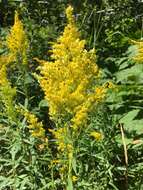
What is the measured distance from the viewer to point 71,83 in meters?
3.47

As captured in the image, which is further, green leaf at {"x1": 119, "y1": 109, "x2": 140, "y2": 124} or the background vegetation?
green leaf at {"x1": 119, "y1": 109, "x2": 140, "y2": 124}

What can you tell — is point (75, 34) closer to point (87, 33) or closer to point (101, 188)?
point (101, 188)

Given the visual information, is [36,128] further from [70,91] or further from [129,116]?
[129,116]

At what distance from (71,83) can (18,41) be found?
124cm

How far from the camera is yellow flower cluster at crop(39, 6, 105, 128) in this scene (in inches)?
134

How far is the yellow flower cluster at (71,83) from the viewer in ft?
11.2

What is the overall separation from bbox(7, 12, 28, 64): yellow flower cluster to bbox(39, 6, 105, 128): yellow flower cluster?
95 cm

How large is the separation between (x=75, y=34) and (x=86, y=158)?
3.76 feet

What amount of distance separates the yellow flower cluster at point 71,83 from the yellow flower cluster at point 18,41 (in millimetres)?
954

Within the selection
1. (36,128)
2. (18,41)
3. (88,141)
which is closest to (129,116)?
(88,141)

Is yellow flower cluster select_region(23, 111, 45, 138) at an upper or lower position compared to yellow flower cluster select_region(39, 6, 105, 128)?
lower

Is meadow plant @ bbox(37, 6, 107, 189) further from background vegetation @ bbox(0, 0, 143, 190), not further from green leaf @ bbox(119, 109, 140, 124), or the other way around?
green leaf @ bbox(119, 109, 140, 124)

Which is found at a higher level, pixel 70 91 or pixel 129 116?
pixel 129 116

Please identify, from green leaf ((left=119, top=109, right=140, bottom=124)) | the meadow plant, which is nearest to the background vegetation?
green leaf ((left=119, top=109, right=140, bottom=124))
